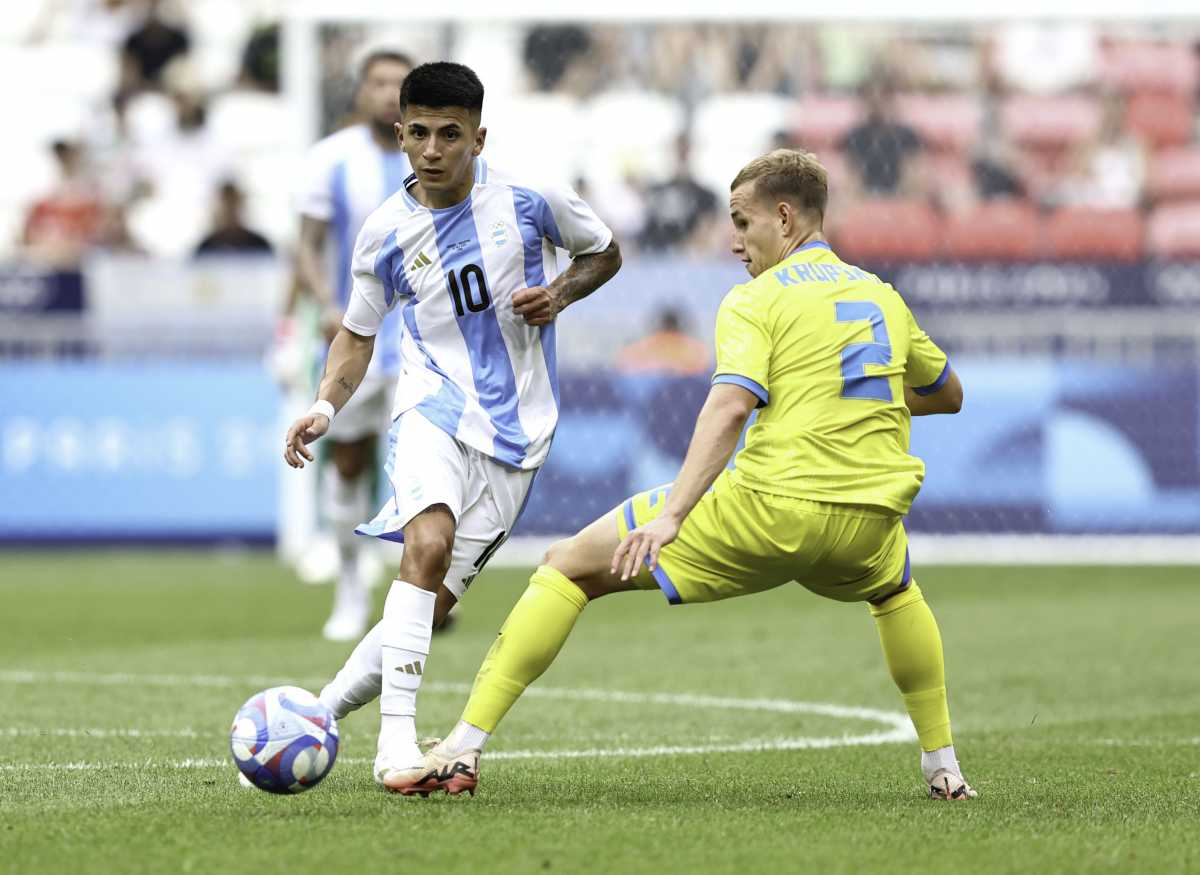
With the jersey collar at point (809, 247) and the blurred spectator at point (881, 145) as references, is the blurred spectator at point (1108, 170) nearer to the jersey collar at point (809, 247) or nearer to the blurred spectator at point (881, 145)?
the blurred spectator at point (881, 145)

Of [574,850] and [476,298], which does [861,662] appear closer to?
[476,298]

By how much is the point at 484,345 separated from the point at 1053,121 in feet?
39.6

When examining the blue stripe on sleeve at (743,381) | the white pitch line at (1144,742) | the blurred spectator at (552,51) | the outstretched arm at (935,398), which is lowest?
the white pitch line at (1144,742)

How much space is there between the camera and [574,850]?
4.46 meters

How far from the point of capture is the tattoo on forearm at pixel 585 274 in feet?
19.6

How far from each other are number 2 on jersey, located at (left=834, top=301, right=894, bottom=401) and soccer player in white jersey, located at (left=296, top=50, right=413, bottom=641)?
4.45m

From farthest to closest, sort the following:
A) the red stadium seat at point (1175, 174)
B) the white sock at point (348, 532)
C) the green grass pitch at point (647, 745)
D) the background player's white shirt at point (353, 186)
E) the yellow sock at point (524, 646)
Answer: the red stadium seat at point (1175, 174)
the white sock at point (348, 532)
the background player's white shirt at point (353, 186)
the yellow sock at point (524, 646)
the green grass pitch at point (647, 745)

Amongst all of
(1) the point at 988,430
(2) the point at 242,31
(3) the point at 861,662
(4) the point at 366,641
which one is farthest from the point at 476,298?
(2) the point at 242,31

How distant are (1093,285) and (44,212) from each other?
9742 millimetres

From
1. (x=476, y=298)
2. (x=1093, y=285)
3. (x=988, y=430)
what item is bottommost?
(x=988, y=430)

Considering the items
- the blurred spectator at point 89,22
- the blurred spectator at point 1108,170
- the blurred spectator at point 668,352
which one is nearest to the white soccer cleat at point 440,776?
the blurred spectator at point 668,352

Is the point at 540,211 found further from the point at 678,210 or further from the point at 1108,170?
the point at 1108,170

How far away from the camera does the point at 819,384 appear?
523 centimetres

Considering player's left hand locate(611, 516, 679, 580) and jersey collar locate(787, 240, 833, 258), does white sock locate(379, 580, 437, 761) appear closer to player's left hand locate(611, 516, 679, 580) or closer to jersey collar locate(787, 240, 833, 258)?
A: player's left hand locate(611, 516, 679, 580)
